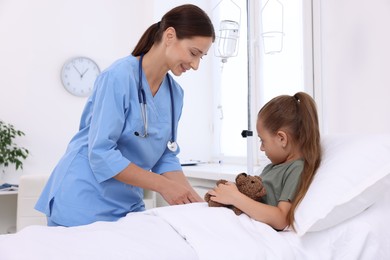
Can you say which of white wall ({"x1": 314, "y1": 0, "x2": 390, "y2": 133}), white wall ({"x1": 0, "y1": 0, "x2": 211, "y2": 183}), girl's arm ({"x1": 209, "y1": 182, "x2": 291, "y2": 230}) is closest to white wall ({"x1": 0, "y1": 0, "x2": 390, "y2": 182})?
white wall ({"x1": 0, "y1": 0, "x2": 211, "y2": 183})

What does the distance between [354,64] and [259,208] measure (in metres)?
0.94

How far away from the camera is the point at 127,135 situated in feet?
4.31

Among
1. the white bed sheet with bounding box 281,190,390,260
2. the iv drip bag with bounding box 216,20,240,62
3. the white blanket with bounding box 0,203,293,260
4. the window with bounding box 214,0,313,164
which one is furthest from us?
the window with bounding box 214,0,313,164

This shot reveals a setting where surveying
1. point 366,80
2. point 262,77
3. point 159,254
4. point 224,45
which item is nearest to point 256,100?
point 262,77

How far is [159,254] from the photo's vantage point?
0.85m

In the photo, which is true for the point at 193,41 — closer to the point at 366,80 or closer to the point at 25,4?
the point at 366,80

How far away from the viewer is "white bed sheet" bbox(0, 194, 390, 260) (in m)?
0.84

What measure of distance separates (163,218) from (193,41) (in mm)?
594

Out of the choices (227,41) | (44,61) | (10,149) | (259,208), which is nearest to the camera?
(259,208)

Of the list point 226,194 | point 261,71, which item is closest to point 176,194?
point 226,194

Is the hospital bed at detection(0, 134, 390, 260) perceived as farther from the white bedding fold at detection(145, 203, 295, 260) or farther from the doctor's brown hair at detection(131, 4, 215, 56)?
the doctor's brown hair at detection(131, 4, 215, 56)

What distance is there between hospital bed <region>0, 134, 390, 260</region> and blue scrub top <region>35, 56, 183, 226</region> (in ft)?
0.79

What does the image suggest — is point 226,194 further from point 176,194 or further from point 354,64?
point 354,64

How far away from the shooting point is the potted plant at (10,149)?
309 centimetres
